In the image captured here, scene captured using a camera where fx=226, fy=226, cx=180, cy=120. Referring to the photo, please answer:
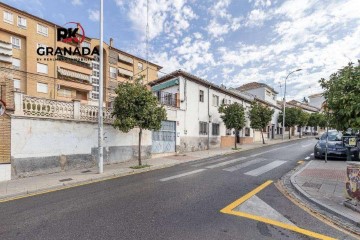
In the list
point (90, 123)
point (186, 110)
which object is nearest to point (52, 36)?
point (186, 110)

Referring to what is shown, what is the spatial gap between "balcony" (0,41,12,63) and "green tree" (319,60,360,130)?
36.8 meters

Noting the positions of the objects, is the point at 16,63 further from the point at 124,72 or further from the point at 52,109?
the point at 52,109

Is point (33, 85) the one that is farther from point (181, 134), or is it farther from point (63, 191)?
point (63, 191)

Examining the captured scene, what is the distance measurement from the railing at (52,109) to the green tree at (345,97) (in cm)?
1049

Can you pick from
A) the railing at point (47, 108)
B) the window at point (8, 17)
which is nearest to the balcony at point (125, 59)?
the window at point (8, 17)

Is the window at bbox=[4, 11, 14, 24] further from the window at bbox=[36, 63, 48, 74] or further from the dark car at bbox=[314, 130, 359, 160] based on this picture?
the dark car at bbox=[314, 130, 359, 160]

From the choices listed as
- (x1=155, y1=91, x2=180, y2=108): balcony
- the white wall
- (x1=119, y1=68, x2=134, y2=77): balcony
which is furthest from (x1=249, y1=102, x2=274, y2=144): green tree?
(x1=119, y1=68, x2=134, y2=77): balcony

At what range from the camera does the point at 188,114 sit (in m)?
20.0

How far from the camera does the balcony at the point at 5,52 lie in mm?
29547

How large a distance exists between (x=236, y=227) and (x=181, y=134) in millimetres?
14775

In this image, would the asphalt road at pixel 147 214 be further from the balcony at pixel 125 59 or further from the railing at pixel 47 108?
the balcony at pixel 125 59

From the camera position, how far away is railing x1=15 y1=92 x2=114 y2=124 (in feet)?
30.4

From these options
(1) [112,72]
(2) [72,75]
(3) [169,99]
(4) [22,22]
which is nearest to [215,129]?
(3) [169,99]

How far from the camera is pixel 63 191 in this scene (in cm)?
736
